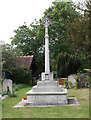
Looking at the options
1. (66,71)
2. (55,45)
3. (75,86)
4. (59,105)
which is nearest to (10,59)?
(66,71)

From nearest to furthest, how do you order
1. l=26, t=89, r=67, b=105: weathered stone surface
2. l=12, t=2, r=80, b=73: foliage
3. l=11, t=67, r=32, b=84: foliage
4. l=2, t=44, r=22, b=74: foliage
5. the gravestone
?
l=26, t=89, r=67, b=105: weathered stone surface, the gravestone, l=2, t=44, r=22, b=74: foliage, l=11, t=67, r=32, b=84: foliage, l=12, t=2, r=80, b=73: foliage

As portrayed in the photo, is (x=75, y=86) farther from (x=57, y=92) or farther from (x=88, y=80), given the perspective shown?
(x=57, y=92)

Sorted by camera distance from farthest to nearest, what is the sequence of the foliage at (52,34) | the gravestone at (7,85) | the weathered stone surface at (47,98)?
1. the foliage at (52,34)
2. the gravestone at (7,85)
3. the weathered stone surface at (47,98)

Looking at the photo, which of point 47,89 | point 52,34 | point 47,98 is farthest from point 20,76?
point 47,98

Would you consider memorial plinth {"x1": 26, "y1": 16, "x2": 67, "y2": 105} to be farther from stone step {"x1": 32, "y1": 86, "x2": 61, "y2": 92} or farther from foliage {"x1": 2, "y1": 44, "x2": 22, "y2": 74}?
foliage {"x1": 2, "y1": 44, "x2": 22, "y2": 74}

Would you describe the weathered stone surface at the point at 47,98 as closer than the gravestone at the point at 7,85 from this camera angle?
Yes

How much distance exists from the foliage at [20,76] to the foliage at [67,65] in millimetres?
4546

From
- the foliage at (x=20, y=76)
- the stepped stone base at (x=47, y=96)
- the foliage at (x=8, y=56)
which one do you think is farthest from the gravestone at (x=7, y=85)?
the foliage at (x=20, y=76)

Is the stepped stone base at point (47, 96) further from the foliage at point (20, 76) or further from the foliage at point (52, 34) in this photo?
the foliage at point (52, 34)

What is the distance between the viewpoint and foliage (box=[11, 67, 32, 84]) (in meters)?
21.5

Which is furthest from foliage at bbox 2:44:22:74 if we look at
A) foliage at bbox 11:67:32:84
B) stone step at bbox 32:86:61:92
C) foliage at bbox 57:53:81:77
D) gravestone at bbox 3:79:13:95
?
stone step at bbox 32:86:61:92

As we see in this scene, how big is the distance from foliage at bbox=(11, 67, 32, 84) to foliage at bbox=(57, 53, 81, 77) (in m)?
4.55

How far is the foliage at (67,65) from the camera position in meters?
20.0

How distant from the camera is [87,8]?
728 centimetres
